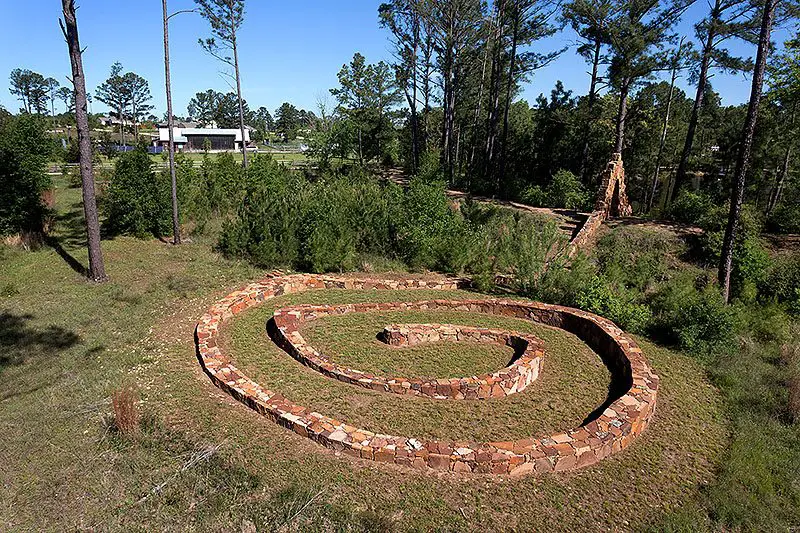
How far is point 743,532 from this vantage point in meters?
5.41

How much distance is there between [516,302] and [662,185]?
3078 centimetres

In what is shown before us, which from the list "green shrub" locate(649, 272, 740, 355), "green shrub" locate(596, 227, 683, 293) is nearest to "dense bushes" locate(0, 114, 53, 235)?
"green shrub" locate(596, 227, 683, 293)

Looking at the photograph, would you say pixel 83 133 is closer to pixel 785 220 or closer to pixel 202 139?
pixel 785 220

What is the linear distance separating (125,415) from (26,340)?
4.18 metres

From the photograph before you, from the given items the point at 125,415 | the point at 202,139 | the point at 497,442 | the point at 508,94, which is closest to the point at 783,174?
the point at 508,94

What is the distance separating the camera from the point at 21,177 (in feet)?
50.2

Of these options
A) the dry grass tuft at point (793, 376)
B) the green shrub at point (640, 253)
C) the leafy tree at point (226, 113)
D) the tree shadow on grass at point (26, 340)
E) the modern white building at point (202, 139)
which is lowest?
the dry grass tuft at point (793, 376)

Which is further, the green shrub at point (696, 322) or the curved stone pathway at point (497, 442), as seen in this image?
the green shrub at point (696, 322)

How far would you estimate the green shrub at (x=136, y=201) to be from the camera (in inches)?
640

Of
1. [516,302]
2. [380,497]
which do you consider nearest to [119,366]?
[380,497]

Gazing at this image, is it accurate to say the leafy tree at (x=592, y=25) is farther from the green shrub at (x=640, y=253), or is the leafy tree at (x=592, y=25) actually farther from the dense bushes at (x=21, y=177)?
the dense bushes at (x=21, y=177)

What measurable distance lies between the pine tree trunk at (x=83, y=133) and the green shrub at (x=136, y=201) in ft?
14.0

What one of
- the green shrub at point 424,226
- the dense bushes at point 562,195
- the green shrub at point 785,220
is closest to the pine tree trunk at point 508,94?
the dense bushes at point 562,195

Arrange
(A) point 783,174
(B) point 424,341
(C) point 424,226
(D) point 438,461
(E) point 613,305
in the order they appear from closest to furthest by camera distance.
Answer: (D) point 438,461 < (B) point 424,341 < (E) point 613,305 < (C) point 424,226 < (A) point 783,174
